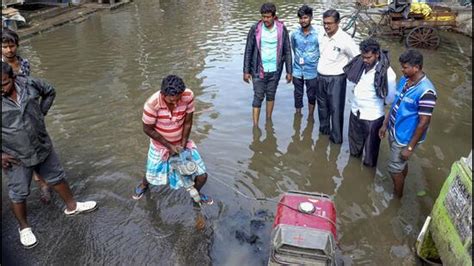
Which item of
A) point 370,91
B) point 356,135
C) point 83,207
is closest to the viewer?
point 83,207

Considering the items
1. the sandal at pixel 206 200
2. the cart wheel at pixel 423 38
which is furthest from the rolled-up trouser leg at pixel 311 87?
the cart wheel at pixel 423 38

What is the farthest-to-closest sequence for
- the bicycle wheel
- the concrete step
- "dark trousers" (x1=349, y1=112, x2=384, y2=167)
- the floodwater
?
the concrete step, the bicycle wheel, "dark trousers" (x1=349, y1=112, x2=384, y2=167), the floodwater

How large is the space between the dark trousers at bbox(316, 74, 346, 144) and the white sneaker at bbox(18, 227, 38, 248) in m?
3.95

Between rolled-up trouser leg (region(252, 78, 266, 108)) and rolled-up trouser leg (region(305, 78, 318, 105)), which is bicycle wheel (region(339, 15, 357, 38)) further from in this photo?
rolled-up trouser leg (region(252, 78, 266, 108))

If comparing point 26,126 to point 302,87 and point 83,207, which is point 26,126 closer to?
point 83,207

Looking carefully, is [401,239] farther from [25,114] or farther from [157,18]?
[157,18]

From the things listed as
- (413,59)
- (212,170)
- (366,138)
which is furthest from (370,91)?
(212,170)

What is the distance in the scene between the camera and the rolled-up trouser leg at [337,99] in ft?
17.7

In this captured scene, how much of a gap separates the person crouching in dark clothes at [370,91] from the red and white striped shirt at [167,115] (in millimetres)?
2053

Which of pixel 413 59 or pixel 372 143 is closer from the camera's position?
pixel 413 59

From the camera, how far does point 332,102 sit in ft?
18.1

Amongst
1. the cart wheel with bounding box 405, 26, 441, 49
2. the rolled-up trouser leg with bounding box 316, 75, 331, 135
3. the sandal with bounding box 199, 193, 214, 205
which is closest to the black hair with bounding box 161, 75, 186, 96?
the sandal with bounding box 199, 193, 214, 205

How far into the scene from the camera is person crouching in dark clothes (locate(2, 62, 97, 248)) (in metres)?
3.36

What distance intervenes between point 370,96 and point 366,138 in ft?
1.86
